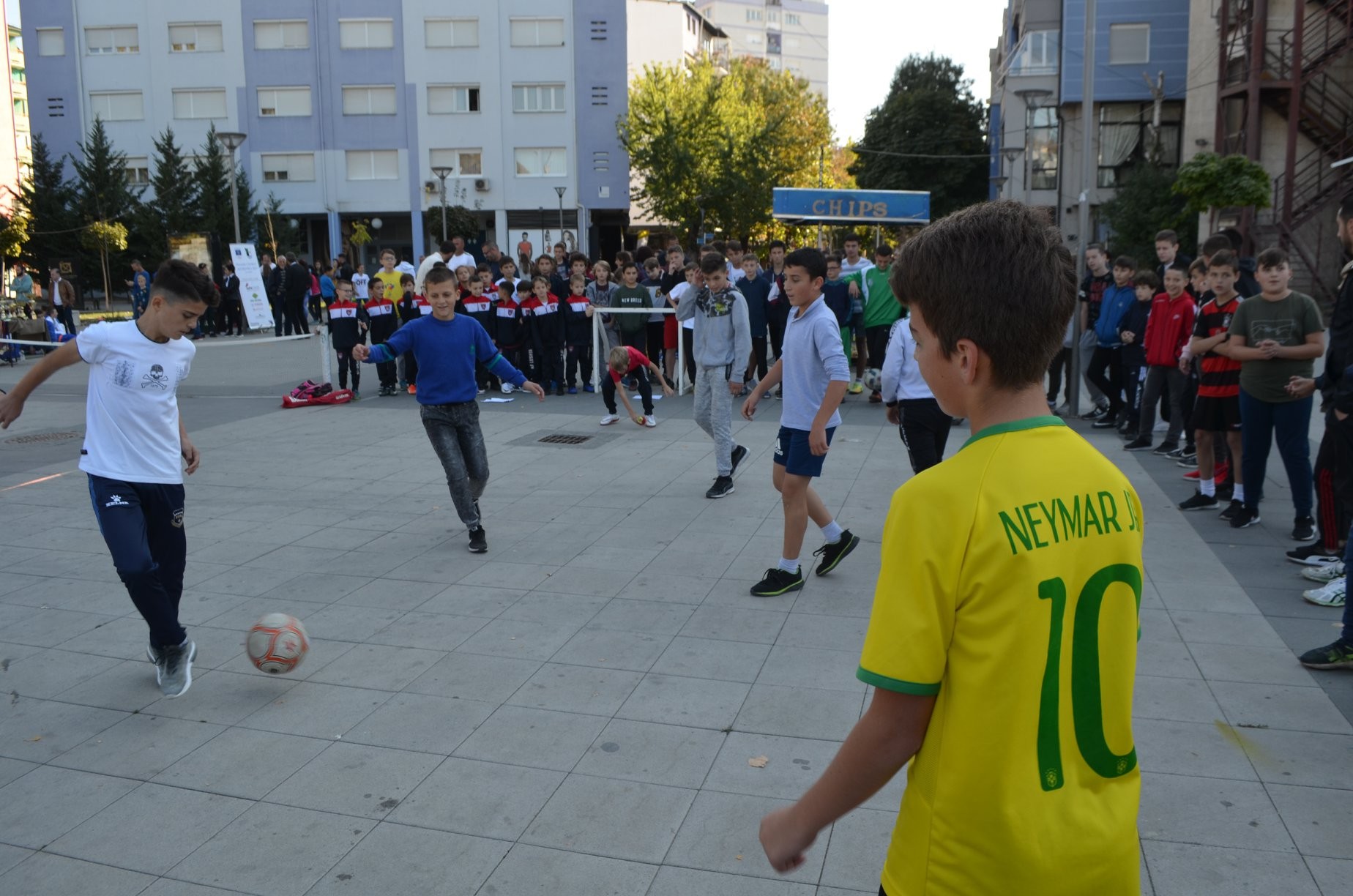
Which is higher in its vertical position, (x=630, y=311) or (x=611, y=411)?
(x=630, y=311)

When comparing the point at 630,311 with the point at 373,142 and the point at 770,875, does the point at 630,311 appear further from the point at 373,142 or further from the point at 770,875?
the point at 373,142

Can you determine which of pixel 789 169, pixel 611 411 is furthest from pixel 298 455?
pixel 789 169

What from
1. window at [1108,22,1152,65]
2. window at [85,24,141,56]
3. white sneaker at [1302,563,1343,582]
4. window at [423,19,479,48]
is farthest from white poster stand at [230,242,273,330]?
window at [1108,22,1152,65]

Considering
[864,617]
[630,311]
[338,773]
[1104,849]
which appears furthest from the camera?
[630,311]

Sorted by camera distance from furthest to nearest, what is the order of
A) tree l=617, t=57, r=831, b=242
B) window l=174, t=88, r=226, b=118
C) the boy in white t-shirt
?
window l=174, t=88, r=226, b=118 < tree l=617, t=57, r=831, b=242 < the boy in white t-shirt

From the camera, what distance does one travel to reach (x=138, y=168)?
48188 mm

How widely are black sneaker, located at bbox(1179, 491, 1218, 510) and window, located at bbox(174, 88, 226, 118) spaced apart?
48.8 meters

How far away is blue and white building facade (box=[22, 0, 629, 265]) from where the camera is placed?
1866 inches

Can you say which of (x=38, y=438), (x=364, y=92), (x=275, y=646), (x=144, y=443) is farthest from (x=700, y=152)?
(x=275, y=646)

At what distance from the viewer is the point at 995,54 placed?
62.3 meters

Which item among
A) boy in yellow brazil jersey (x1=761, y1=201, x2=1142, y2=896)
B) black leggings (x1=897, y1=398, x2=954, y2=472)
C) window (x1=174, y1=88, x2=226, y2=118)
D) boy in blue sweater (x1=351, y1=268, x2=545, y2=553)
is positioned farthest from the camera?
window (x1=174, y1=88, x2=226, y2=118)

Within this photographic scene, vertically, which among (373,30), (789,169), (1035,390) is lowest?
(1035,390)

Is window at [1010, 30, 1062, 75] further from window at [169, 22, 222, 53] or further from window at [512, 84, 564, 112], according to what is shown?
window at [169, 22, 222, 53]

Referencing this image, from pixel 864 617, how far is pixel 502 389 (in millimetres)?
11065
